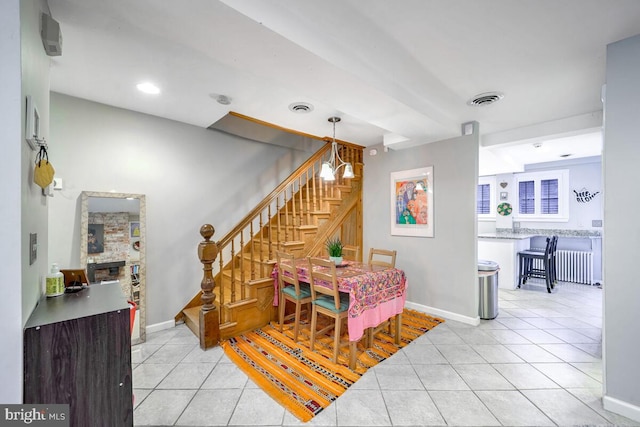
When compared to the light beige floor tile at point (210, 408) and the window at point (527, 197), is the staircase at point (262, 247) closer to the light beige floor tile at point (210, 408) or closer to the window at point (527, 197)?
the light beige floor tile at point (210, 408)

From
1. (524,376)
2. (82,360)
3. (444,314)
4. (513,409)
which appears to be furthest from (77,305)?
(444,314)

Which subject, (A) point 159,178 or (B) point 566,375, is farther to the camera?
(A) point 159,178

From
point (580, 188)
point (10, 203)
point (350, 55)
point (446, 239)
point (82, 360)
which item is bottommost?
point (82, 360)

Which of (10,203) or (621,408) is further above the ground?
(10,203)

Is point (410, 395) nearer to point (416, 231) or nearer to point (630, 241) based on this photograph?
point (630, 241)

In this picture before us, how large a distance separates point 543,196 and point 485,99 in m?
4.73

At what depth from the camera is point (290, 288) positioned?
314 centimetres

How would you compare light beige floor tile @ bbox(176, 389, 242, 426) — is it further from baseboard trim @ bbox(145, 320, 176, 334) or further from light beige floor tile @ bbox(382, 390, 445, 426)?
baseboard trim @ bbox(145, 320, 176, 334)

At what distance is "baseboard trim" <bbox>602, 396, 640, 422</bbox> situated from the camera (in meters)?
1.80

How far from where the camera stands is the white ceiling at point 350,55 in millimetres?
1553

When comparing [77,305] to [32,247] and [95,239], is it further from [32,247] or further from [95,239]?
[95,239]

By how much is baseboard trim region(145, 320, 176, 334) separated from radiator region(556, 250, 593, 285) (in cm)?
736

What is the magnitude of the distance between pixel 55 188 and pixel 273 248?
231cm

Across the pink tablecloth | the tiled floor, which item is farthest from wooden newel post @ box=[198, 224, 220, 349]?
the pink tablecloth
